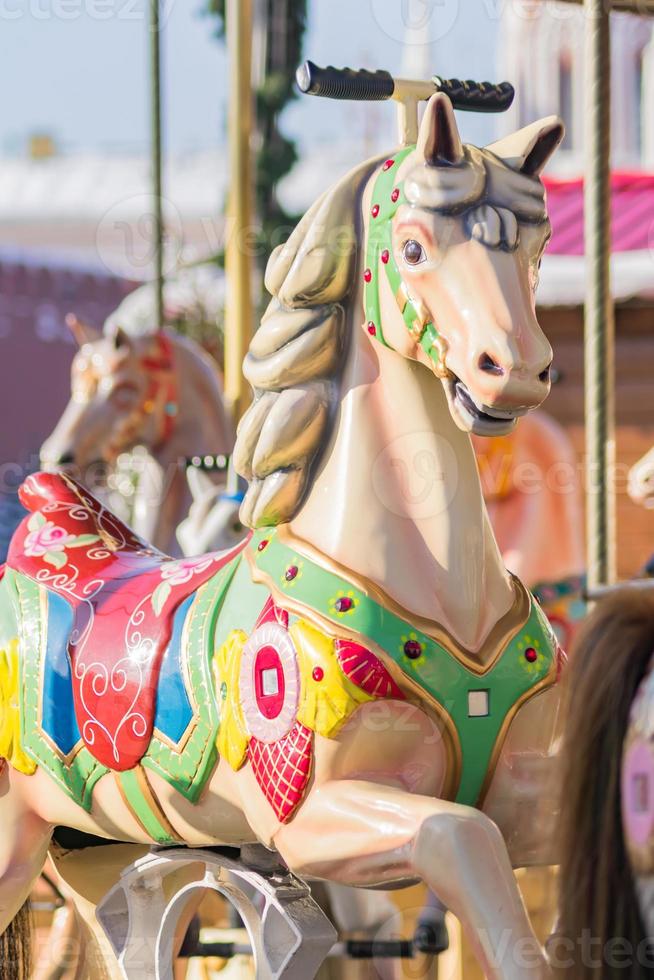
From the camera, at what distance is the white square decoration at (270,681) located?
2441 millimetres

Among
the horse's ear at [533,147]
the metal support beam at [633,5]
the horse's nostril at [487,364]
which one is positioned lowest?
the horse's nostril at [487,364]

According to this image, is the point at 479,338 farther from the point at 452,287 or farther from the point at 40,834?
the point at 40,834

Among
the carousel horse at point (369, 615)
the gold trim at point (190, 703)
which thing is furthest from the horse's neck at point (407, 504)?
the gold trim at point (190, 703)

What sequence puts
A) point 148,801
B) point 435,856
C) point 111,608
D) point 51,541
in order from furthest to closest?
point 51,541
point 111,608
point 148,801
point 435,856

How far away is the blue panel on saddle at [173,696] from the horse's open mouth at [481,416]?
0.60 meters

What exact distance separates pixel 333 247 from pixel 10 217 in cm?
2213

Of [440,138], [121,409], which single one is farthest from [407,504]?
[121,409]

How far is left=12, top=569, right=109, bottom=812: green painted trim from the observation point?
2.79 meters

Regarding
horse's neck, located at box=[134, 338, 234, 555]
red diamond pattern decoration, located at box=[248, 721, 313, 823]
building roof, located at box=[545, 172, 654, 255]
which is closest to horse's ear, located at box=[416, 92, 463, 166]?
red diamond pattern decoration, located at box=[248, 721, 313, 823]

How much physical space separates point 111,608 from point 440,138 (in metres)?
1.00

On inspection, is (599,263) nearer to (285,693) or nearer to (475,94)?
(475,94)

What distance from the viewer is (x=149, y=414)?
4750 mm

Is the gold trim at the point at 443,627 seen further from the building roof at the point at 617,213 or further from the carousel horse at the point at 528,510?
the building roof at the point at 617,213

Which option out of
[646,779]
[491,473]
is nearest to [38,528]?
[646,779]
